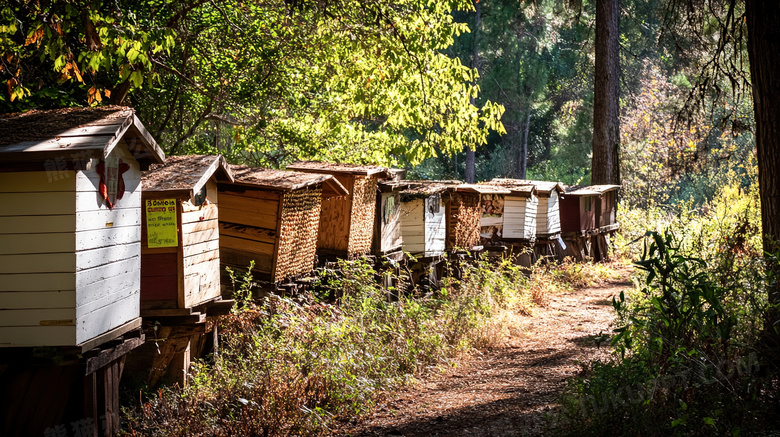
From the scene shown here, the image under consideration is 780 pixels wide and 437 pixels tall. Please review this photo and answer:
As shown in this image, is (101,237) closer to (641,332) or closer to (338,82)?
(641,332)

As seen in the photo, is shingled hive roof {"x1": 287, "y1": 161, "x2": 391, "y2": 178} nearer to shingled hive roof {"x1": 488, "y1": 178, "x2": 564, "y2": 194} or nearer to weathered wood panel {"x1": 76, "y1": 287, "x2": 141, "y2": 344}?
weathered wood panel {"x1": 76, "y1": 287, "x2": 141, "y2": 344}

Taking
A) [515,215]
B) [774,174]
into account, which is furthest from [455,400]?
[515,215]

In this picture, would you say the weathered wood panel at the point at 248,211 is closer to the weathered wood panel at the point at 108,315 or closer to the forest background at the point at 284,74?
the forest background at the point at 284,74

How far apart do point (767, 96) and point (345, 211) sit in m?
5.51

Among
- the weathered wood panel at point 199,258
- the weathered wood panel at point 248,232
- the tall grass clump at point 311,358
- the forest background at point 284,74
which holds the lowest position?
the tall grass clump at point 311,358

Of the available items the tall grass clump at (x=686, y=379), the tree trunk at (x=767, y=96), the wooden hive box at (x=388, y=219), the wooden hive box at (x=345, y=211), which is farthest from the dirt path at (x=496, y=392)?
the wooden hive box at (x=388, y=219)

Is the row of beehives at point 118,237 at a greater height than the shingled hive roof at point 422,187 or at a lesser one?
lesser

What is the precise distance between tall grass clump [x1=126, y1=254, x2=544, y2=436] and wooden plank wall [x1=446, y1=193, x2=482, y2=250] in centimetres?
279

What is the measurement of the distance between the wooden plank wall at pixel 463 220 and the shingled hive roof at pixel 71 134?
321 inches

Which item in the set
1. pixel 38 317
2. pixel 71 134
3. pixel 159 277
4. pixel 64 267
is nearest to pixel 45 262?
pixel 64 267

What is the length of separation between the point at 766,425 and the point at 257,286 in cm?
542

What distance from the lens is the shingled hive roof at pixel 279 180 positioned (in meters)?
7.62

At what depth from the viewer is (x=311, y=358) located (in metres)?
6.98

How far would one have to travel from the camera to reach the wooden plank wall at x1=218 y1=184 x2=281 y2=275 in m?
7.82
